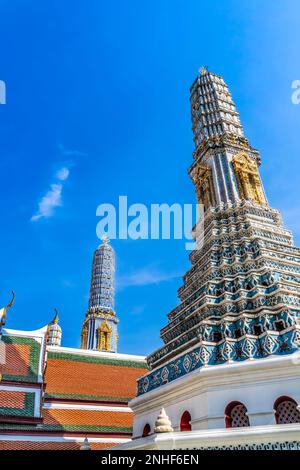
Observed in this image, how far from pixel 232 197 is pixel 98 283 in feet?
137

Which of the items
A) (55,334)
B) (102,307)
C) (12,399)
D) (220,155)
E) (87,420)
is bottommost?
(87,420)

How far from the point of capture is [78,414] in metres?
18.8

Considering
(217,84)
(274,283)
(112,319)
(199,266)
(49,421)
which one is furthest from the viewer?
(112,319)

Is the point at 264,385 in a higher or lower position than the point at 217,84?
lower

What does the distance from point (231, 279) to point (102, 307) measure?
4335cm

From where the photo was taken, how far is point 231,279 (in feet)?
45.8

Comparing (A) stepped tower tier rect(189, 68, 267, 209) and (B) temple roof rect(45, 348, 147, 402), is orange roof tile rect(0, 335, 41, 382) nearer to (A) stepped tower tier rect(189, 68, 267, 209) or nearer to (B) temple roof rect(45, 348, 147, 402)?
(B) temple roof rect(45, 348, 147, 402)

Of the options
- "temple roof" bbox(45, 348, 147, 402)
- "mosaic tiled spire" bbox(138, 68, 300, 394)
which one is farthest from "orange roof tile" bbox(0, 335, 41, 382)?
"mosaic tiled spire" bbox(138, 68, 300, 394)

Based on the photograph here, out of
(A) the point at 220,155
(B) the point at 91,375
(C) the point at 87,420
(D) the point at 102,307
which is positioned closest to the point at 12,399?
(C) the point at 87,420

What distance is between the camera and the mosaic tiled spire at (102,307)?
2042 inches

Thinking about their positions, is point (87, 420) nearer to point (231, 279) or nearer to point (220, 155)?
point (231, 279)

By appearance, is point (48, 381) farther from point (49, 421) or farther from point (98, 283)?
point (98, 283)

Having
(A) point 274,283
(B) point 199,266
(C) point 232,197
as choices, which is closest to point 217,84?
(C) point 232,197
